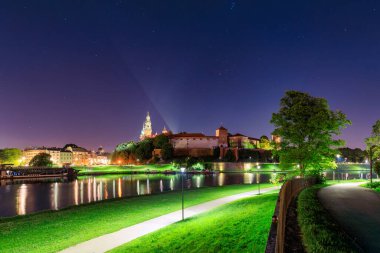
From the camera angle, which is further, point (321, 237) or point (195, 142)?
point (195, 142)

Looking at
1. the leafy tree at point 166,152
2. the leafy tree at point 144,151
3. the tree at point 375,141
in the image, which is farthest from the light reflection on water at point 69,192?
the leafy tree at point 144,151

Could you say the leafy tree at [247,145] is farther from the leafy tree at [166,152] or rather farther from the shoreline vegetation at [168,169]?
the leafy tree at [166,152]

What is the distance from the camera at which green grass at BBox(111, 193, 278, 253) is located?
39.1ft

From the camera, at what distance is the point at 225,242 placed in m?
12.5

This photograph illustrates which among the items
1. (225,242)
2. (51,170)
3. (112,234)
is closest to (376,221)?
(225,242)

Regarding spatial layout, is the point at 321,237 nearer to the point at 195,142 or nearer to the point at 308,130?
the point at 308,130

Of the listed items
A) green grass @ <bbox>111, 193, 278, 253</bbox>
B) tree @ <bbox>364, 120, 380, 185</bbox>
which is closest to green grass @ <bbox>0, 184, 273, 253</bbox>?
green grass @ <bbox>111, 193, 278, 253</bbox>

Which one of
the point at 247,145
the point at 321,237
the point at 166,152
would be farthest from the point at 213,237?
the point at 247,145

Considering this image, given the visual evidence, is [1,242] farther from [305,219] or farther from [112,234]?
[305,219]

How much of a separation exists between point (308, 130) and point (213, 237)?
22.0 metres

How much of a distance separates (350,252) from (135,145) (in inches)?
7544

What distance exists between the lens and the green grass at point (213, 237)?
11.9 metres

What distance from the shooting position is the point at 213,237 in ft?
45.1

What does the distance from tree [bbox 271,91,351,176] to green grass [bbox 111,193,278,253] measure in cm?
1724
